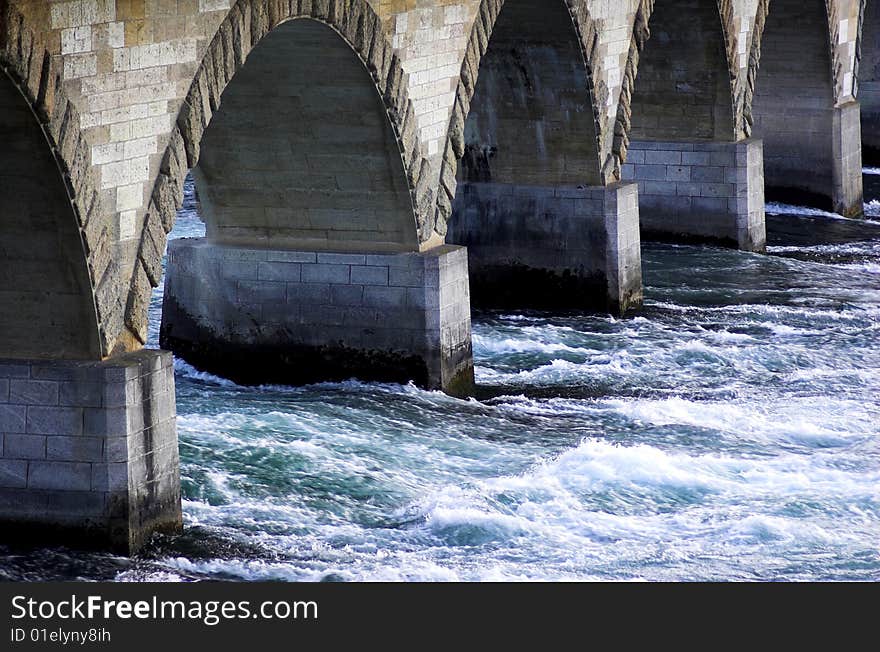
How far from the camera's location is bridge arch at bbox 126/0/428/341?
1727 centimetres

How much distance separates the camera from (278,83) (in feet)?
63.0

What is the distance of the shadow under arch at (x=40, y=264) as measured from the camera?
1406cm

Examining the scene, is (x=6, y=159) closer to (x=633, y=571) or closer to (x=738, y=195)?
(x=633, y=571)

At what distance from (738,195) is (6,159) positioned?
18212 millimetres

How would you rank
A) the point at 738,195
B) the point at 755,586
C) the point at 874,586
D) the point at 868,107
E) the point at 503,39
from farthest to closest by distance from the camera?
the point at 868,107 < the point at 738,195 < the point at 503,39 < the point at 874,586 < the point at 755,586

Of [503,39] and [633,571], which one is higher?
[503,39]

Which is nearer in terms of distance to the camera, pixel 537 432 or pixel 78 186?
pixel 78 186

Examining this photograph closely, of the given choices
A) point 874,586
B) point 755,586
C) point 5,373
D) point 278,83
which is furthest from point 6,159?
point 874,586

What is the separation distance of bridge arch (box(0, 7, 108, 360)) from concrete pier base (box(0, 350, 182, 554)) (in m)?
0.31

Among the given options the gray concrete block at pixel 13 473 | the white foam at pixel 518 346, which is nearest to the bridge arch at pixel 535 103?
the white foam at pixel 518 346

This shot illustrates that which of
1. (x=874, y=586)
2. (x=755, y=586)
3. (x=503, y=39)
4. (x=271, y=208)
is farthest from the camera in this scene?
(x=503, y=39)

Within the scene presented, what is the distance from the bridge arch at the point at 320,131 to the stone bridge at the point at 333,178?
30 millimetres

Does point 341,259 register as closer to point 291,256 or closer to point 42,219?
point 291,256

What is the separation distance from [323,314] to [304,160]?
1.89 m
